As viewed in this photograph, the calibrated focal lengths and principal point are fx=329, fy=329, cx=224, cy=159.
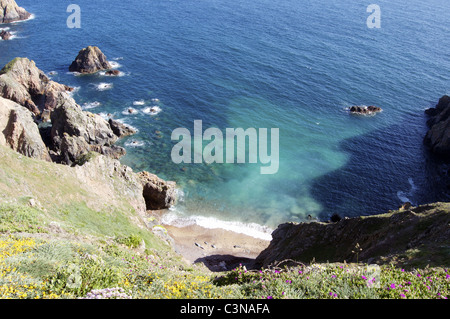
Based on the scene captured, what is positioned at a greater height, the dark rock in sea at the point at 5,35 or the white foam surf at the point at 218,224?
the dark rock in sea at the point at 5,35

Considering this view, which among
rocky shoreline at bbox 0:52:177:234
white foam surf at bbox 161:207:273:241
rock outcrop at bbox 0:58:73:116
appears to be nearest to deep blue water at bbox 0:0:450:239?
white foam surf at bbox 161:207:273:241

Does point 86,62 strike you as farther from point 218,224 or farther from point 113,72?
point 218,224

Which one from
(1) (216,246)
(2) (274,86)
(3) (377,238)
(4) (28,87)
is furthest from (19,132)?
(2) (274,86)

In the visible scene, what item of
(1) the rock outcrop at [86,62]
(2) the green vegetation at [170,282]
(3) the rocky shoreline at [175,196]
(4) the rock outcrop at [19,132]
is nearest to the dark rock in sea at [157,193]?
(3) the rocky shoreline at [175,196]

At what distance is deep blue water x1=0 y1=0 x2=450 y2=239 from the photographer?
67.1m

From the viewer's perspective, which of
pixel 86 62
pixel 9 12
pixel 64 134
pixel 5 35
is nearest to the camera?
pixel 64 134

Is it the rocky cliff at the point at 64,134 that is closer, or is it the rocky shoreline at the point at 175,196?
the rocky shoreline at the point at 175,196

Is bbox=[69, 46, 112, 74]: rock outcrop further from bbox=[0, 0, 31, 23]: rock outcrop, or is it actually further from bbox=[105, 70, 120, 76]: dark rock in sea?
bbox=[0, 0, 31, 23]: rock outcrop

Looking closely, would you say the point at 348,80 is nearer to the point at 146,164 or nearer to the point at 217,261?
the point at 146,164

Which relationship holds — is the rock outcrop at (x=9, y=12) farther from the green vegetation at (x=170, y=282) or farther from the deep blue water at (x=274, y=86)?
the green vegetation at (x=170, y=282)

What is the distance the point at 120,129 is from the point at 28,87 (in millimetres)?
30848

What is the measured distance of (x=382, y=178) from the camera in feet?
233

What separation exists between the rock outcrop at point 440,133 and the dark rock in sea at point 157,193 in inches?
2539

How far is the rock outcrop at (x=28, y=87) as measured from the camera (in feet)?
255
